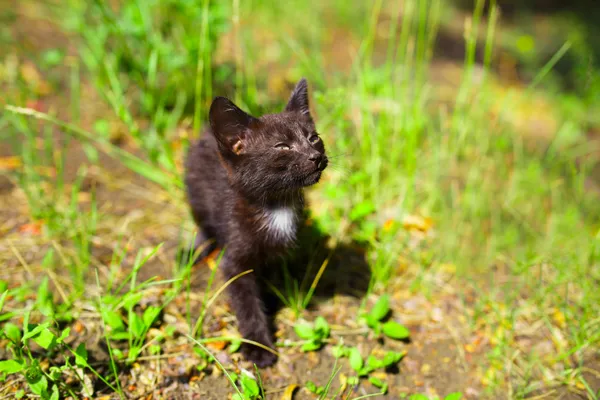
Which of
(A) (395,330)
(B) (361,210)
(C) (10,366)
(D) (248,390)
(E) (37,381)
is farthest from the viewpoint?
(B) (361,210)

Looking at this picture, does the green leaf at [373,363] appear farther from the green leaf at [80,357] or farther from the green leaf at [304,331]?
the green leaf at [80,357]

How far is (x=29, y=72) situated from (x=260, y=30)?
2.68 m

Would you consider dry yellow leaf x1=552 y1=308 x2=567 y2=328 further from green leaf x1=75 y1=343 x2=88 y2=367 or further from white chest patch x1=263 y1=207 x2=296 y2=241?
green leaf x1=75 y1=343 x2=88 y2=367

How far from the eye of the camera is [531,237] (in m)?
3.62

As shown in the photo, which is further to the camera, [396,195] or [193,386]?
[396,195]

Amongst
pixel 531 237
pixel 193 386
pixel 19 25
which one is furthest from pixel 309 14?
pixel 193 386

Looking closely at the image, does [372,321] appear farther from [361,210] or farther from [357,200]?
[357,200]

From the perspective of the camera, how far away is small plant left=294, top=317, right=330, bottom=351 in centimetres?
259

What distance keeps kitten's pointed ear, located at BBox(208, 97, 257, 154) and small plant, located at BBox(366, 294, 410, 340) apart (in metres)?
1.26

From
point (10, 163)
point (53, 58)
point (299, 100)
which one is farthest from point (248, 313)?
point (53, 58)

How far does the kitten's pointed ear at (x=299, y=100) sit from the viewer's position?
2590 millimetres

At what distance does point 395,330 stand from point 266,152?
4.25 ft

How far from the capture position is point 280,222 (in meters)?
2.54

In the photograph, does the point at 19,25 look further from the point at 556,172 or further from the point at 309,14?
the point at 556,172
